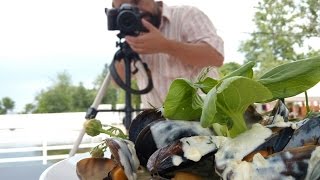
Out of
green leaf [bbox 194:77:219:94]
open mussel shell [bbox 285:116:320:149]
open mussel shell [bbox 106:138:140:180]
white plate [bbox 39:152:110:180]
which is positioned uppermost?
green leaf [bbox 194:77:219:94]

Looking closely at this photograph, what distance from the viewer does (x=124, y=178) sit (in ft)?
0.73

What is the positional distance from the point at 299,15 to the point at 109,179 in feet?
26.6

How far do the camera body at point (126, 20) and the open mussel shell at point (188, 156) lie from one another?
672 mm

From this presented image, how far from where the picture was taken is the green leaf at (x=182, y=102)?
189 mm

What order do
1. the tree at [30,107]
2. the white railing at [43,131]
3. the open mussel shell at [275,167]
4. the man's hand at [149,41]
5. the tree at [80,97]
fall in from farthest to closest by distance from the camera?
the tree at [80,97], the tree at [30,107], the white railing at [43,131], the man's hand at [149,41], the open mussel shell at [275,167]

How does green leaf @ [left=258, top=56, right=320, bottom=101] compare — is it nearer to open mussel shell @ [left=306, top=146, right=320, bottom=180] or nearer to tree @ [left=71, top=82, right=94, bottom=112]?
open mussel shell @ [left=306, top=146, right=320, bottom=180]

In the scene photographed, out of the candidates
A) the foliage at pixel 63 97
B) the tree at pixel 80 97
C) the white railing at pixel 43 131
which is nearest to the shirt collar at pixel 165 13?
the white railing at pixel 43 131

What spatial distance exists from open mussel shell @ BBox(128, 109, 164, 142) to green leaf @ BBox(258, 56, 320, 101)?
0.22 feet

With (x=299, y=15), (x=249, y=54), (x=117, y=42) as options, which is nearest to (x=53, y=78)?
(x=249, y=54)

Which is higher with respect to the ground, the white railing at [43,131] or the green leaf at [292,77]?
the green leaf at [292,77]

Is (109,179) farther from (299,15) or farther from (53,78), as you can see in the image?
(53,78)

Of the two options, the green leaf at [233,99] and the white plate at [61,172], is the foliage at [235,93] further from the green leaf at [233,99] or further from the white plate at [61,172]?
the white plate at [61,172]

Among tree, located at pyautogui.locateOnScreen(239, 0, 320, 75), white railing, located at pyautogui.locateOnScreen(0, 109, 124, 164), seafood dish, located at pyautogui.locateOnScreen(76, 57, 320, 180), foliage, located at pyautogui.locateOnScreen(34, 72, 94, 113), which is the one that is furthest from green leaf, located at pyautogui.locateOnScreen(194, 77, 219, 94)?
foliage, located at pyautogui.locateOnScreen(34, 72, 94, 113)

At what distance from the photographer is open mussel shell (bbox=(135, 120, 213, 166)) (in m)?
0.21
